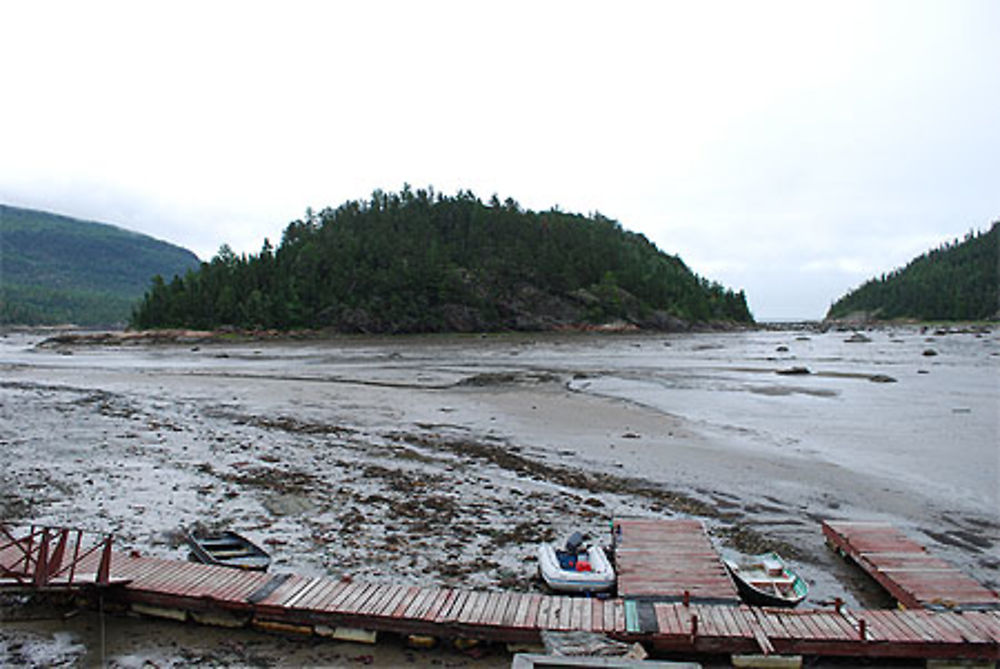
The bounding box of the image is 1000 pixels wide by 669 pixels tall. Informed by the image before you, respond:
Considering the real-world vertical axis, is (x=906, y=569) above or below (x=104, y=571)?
below

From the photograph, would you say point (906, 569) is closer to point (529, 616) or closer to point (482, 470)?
point (529, 616)

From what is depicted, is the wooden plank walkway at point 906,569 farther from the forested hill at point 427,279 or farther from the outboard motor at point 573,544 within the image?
the forested hill at point 427,279

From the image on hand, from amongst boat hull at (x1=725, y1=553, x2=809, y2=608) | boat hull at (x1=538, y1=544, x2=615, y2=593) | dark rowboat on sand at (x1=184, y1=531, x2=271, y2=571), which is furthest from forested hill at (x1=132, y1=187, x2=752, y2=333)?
boat hull at (x1=725, y1=553, x2=809, y2=608)

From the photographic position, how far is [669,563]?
10469 mm

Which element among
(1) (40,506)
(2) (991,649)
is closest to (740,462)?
(2) (991,649)

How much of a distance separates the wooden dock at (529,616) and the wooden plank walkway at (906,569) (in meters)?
0.40

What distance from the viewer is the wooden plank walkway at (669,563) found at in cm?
952

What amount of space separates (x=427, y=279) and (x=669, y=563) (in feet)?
438

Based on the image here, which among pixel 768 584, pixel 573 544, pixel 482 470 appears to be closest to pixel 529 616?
pixel 573 544

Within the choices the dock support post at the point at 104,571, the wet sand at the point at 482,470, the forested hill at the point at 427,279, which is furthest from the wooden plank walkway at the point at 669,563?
the forested hill at the point at 427,279

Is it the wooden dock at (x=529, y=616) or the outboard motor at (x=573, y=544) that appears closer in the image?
the wooden dock at (x=529, y=616)

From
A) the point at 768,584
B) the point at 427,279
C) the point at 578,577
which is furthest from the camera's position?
the point at 427,279

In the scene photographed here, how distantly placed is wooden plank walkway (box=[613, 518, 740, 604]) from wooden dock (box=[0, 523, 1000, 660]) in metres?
0.14

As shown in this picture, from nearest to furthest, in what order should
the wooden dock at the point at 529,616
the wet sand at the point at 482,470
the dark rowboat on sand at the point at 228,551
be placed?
1. the wooden dock at the point at 529,616
2. the dark rowboat on sand at the point at 228,551
3. the wet sand at the point at 482,470
